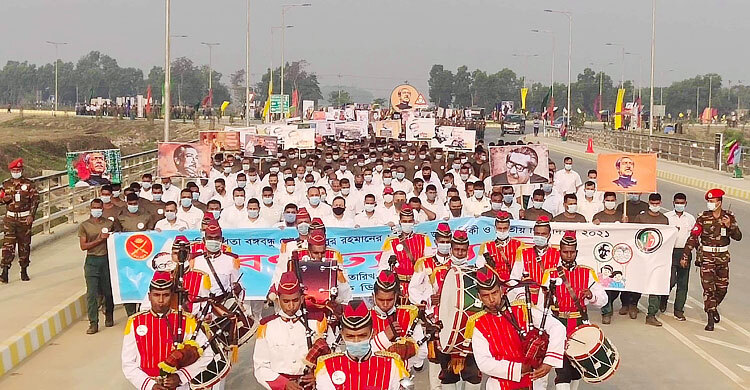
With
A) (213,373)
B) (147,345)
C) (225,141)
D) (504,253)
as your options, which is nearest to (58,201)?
(225,141)

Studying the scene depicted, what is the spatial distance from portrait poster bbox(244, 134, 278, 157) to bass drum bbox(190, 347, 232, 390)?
57.1 ft

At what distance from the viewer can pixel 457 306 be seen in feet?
21.4

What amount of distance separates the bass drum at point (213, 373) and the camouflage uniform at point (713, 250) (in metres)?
6.94

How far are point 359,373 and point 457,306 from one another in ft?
4.62

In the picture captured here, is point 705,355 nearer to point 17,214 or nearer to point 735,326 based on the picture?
point 735,326

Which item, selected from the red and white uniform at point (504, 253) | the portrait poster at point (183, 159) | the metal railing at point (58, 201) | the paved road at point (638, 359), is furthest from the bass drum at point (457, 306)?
the portrait poster at point (183, 159)

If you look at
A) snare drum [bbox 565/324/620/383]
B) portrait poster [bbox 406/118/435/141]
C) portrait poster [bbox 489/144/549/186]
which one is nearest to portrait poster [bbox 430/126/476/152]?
portrait poster [bbox 406/118/435/141]

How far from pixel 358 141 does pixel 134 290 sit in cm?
2111

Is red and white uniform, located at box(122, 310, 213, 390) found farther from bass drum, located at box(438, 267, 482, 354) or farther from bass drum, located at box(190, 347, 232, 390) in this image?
bass drum, located at box(438, 267, 482, 354)

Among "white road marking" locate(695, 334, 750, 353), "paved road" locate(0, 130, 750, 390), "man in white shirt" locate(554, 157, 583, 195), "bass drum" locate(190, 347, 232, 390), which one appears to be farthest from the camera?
"man in white shirt" locate(554, 157, 583, 195)

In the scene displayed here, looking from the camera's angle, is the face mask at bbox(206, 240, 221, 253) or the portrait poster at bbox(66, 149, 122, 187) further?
the portrait poster at bbox(66, 149, 122, 187)

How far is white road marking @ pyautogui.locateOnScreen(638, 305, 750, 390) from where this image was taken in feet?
31.8

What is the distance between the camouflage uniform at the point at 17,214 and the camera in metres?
13.9

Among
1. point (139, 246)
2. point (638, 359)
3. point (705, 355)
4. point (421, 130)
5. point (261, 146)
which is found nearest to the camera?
point (638, 359)
